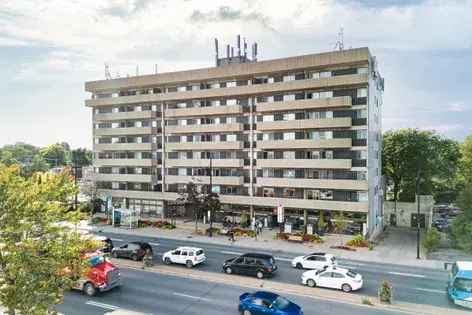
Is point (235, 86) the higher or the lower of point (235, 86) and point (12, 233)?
the higher

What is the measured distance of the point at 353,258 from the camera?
35.7 m

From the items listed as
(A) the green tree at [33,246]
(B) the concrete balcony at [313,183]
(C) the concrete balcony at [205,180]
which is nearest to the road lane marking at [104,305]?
(A) the green tree at [33,246]

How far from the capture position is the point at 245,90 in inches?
1992

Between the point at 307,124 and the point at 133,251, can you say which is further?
the point at 307,124

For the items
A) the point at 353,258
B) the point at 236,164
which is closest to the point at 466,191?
the point at 353,258

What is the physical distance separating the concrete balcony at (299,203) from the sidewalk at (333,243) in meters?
3.69

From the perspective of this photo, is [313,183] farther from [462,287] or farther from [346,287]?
[462,287]

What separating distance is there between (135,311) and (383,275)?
2011 centimetres

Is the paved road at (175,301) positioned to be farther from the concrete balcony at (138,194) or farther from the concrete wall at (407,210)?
the concrete wall at (407,210)

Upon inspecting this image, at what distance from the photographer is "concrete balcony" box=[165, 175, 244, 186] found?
52.0m

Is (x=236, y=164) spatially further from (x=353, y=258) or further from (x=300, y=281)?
(x=300, y=281)

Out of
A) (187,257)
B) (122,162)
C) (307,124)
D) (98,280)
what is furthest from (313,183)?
(122,162)

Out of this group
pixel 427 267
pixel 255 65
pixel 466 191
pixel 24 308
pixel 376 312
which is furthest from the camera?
pixel 255 65

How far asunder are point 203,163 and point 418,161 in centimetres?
3423
